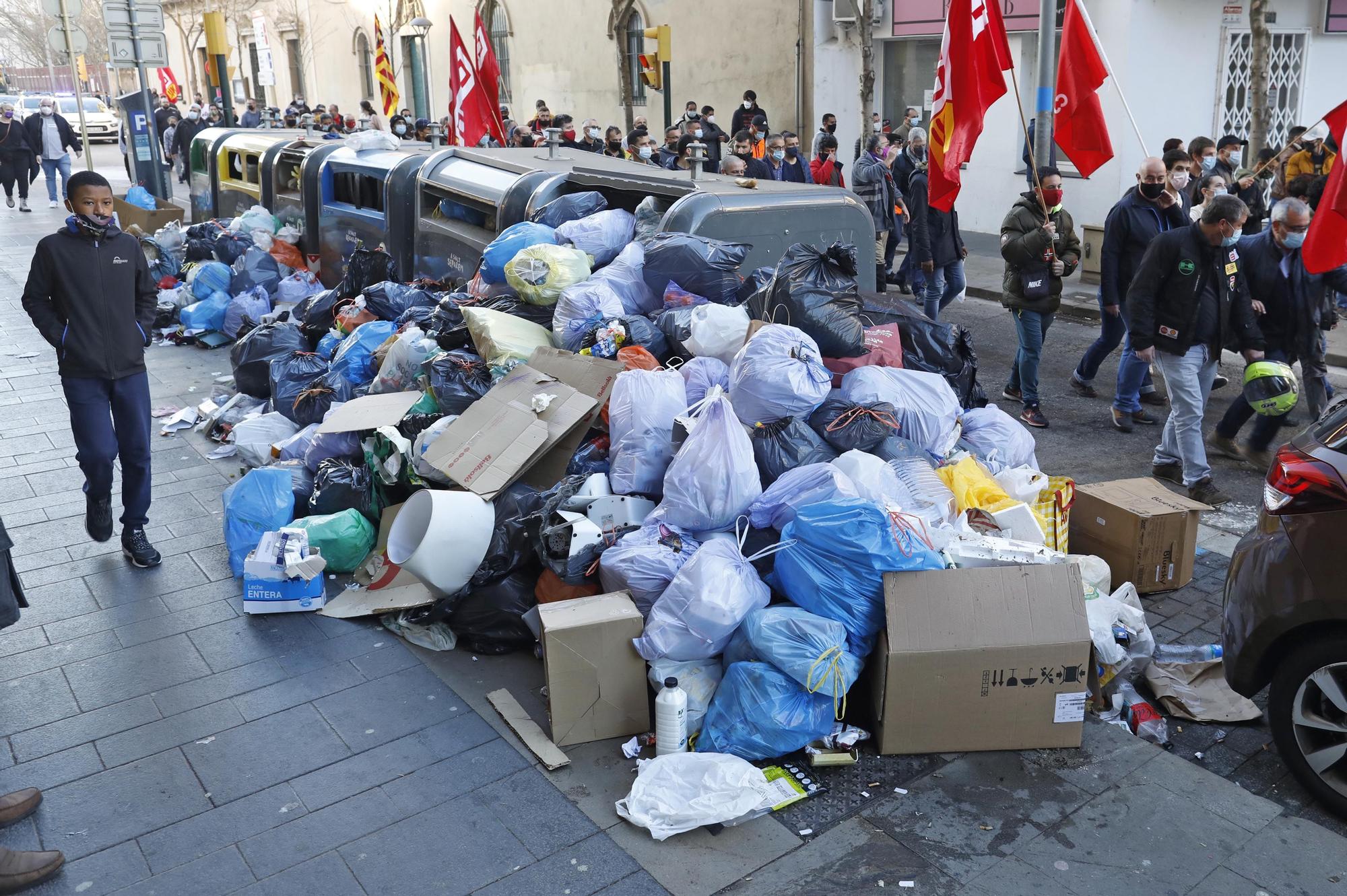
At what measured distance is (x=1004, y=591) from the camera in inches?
152

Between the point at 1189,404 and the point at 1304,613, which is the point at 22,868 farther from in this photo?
the point at 1189,404

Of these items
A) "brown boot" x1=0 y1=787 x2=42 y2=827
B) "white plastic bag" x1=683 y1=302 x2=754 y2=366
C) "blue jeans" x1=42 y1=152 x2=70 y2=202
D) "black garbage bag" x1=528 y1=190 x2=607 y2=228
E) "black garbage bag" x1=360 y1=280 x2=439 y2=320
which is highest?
"blue jeans" x1=42 y1=152 x2=70 y2=202

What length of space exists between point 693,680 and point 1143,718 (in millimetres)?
1576

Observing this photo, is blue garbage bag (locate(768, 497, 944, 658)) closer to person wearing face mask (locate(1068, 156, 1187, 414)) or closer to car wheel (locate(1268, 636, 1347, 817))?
car wheel (locate(1268, 636, 1347, 817))

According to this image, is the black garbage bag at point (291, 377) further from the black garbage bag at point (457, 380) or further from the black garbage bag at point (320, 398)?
the black garbage bag at point (457, 380)

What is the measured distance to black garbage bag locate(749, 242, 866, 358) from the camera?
5.45m

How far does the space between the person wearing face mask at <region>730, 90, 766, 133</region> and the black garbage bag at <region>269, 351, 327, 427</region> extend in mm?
10752

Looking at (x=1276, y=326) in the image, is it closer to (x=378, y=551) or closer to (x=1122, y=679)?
(x=1122, y=679)

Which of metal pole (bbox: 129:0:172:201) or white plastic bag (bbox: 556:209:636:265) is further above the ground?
metal pole (bbox: 129:0:172:201)

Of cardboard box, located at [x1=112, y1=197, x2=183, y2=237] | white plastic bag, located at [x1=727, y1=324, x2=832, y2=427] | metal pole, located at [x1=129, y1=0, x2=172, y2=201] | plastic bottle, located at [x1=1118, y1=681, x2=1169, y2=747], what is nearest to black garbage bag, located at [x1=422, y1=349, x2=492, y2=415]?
white plastic bag, located at [x1=727, y1=324, x2=832, y2=427]

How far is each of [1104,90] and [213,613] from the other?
12593mm

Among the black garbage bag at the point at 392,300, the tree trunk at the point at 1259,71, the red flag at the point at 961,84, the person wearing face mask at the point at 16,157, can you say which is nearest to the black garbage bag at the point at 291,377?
the black garbage bag at the point at 392,300

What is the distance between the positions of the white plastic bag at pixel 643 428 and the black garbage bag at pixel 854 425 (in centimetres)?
62

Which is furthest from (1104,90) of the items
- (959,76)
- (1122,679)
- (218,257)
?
(1122,679)
